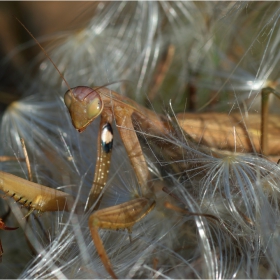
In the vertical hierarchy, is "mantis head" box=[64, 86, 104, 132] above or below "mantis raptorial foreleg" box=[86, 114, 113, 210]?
above

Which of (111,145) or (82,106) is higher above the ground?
(82,106)

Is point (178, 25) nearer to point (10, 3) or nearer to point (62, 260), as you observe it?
point (10, 3)

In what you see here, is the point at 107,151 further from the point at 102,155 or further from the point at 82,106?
the point at 82,106

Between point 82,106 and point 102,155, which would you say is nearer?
point 82,106

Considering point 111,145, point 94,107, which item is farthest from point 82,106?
point 111,145

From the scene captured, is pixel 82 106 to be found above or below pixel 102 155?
above

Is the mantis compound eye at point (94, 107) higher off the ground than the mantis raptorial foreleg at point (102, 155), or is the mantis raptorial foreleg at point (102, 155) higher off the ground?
the mantis compound eye at point (94, 107)

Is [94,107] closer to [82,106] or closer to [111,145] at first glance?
[82,106]

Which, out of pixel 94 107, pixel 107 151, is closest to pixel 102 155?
pixel 107 151

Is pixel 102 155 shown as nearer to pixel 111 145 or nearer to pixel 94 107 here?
pixel 111 145
